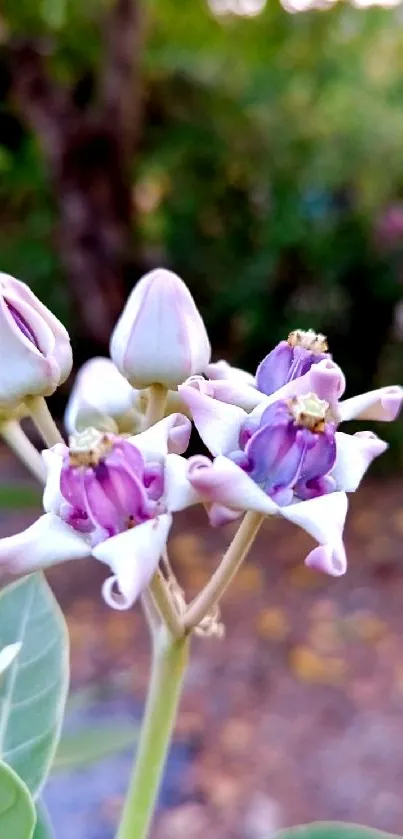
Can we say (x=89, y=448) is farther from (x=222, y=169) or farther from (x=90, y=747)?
(x=222, y=169)

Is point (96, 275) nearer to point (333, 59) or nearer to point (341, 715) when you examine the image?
point (333, 59)

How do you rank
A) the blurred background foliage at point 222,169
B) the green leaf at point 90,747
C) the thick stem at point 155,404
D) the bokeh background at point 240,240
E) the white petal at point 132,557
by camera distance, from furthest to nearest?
the blurred background foliage at point 222,169
the bokeh background at point 240,240
the green leaf at point 90,747
the thick stem at point 155,404
the white petal at point 132,557

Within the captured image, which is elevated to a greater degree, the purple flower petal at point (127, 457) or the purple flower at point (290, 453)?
the purple flower petal at point (127, 457)

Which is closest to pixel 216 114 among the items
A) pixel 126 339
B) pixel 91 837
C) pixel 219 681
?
pixel 219 681

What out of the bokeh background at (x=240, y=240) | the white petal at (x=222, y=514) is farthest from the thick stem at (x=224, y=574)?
the bokeh background at (x=240, y=240)

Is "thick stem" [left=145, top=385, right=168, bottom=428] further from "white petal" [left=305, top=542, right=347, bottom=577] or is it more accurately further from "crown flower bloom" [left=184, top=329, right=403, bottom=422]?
"white petal" [left=305, top=542, right=347, bottom=577]

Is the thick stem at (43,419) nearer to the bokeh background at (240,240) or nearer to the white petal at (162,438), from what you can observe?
the white petal at (162,438)

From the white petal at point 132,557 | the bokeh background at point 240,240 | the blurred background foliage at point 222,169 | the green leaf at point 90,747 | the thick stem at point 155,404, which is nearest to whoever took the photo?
the white petal at point 132,557
